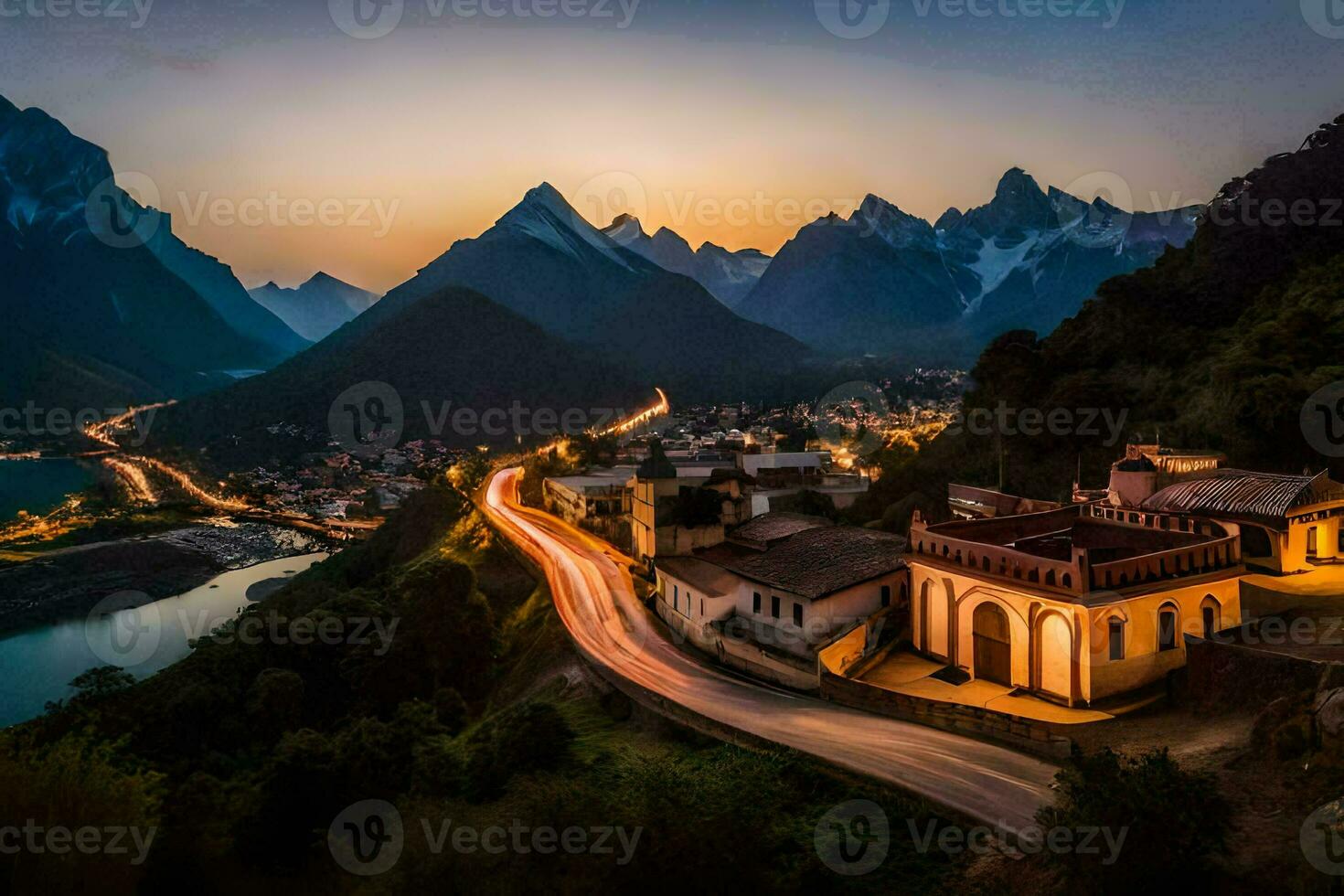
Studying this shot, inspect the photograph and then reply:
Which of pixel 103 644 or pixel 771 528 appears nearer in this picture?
pixel 771 528

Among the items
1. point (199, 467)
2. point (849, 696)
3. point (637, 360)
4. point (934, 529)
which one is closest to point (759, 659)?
point (849, 696)

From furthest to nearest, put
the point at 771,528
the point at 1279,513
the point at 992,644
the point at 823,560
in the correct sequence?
1. the point at 771,528
2. the point at 823,560
3. the point at 1279,513
4. the point at 992,644

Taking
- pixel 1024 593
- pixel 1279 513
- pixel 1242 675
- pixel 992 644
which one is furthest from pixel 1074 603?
pixel 1279 513

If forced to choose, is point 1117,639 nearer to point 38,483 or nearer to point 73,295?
point 38,483

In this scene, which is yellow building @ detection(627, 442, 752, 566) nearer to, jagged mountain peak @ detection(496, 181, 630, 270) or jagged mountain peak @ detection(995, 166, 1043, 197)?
jagged mountain peak @ detection(496, 181, 630, 270)

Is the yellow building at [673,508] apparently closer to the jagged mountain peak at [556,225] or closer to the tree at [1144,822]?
the tree at [1144,822]

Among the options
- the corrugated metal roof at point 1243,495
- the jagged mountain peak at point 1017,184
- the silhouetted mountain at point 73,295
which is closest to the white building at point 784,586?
the corrugated metal roof at point 1243,495

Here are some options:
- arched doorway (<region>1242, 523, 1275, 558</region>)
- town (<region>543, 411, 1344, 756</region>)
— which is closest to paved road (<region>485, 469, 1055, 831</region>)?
town (<region>543, 411, 1344, 756</region>)
